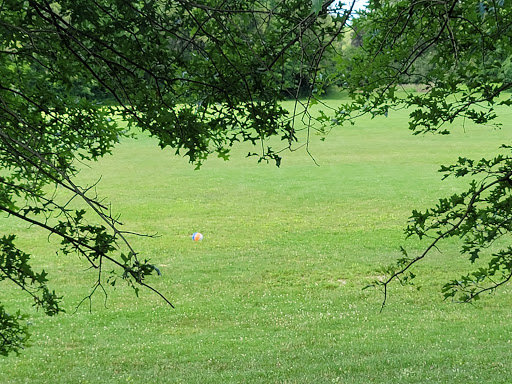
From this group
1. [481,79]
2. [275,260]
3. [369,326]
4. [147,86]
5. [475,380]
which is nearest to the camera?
[147,86]

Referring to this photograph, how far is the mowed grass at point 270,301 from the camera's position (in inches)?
293

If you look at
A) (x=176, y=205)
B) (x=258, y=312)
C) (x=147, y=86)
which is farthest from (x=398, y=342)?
(x=176, y=205)

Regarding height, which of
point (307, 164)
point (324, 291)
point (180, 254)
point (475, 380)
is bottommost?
point (475, 380)

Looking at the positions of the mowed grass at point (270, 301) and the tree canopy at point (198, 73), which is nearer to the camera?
the tree canopy at point (198, 73)

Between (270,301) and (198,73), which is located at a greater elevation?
(198,73)

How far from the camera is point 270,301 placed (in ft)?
34.9

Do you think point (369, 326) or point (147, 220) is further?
point (147, 220)

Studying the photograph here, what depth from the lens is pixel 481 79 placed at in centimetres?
427

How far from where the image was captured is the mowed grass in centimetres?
745

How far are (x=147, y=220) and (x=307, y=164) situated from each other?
9.49m

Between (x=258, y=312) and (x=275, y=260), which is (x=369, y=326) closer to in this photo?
(x=258, y=312)

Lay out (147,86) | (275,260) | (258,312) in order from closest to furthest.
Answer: (147,86) → (258,312) → (275,260)

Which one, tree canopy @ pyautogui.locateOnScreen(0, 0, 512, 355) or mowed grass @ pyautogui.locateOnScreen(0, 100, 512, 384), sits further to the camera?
mowed grass @ pyautogui.locateOnScreen(0, 100, 512, 384)

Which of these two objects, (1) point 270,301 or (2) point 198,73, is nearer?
(2) point 198,73
